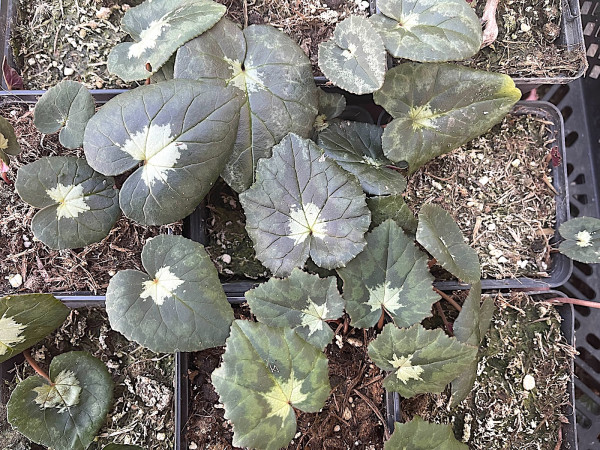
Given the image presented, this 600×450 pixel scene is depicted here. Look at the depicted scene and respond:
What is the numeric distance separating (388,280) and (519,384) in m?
0.56

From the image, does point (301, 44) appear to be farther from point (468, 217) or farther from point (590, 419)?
point (590, 419)

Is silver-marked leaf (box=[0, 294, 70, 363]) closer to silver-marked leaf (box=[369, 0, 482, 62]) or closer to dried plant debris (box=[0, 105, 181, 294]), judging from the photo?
dried plant debris (box=[0, 105, 181, 294])

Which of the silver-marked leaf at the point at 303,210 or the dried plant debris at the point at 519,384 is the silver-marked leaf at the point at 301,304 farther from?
the dried plant debris at the point at 519,384

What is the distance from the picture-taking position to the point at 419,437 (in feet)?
3.48

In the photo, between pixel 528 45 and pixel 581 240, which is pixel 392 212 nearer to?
pixel 581 240

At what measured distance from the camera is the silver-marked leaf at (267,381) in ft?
3.33

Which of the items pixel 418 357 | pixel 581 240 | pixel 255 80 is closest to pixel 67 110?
pixel 255 80

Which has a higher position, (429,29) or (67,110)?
(429,29)

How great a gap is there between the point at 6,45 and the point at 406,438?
1433mm

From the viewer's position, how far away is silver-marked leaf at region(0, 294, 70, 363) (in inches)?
44.4

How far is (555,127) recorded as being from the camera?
4.96 ft

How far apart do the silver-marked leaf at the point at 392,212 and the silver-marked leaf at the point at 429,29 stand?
33 centimetres

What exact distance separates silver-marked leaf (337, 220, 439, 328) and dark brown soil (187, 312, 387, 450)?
0.52ft

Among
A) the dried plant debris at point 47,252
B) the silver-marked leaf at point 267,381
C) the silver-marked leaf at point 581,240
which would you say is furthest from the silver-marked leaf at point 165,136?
the silver-marked leaf at point 581,240
